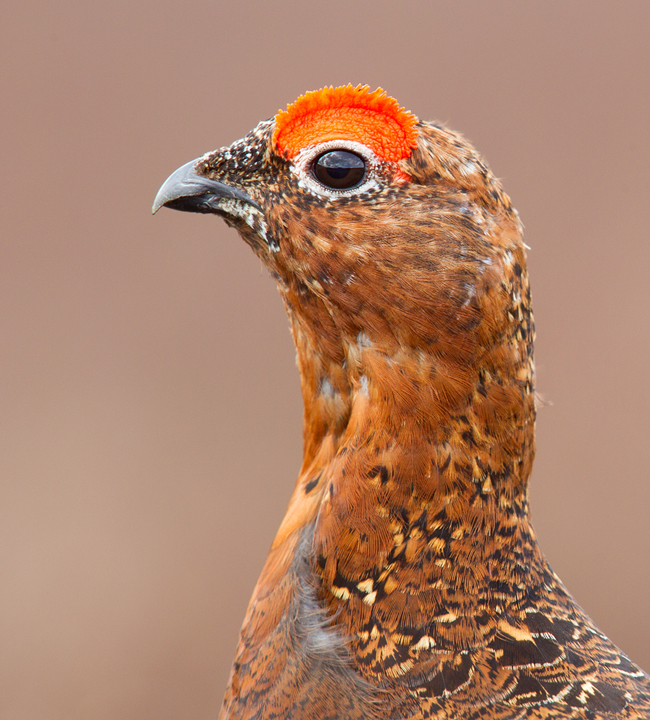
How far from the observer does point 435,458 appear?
1.85m

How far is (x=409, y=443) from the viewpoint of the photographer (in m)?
1.85

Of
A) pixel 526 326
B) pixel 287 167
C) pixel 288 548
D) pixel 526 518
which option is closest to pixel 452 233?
pixel 526 326

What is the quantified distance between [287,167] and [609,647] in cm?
164

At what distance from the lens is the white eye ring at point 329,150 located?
6.01 ft

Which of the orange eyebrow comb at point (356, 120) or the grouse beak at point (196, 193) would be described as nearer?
the orange eyebrow comb at point (356, 120)

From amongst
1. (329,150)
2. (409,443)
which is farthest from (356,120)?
(409,443)

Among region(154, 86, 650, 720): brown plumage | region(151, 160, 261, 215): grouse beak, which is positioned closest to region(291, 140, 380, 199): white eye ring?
region(154, 86, 650, 720): brown plumage

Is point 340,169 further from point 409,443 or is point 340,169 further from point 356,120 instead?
point 409,443

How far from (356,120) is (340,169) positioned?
0.14 metres

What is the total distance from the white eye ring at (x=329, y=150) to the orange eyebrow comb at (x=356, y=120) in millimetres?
13

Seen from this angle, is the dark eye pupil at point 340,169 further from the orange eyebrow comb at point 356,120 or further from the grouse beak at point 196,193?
the grouse beak at point 196,193

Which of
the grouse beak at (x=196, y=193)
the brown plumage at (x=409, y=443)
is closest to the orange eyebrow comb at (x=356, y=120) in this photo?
the brown plumage at (x=409, y=443)

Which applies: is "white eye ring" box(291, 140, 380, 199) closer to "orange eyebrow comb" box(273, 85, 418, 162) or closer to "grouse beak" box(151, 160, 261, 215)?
"orange eyebrow comb" box(273, 85, 418, 162)

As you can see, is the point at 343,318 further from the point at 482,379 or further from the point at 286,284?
the point at 482,379
